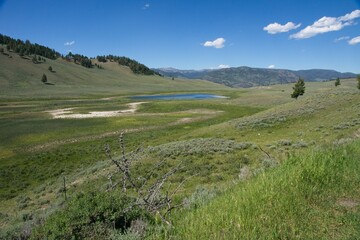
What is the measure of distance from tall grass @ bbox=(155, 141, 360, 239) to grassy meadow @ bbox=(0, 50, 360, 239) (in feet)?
0.05

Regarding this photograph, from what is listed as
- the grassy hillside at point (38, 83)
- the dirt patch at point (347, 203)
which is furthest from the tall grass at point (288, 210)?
the grassy hillside at point (38, 83)

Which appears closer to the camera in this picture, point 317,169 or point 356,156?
point 317,169

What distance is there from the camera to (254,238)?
3.74 metres

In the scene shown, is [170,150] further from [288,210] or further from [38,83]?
[38,83]

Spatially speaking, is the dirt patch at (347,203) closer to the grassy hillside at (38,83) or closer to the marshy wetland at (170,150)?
the marshy wetland at (170,150)

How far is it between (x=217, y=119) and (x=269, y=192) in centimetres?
5330

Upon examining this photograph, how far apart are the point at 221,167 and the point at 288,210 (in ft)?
50.4

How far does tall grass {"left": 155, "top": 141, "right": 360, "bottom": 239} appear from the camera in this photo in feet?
13.0

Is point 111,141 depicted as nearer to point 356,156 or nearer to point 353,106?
point 353,106

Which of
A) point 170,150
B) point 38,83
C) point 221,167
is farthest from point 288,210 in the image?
point 38,83

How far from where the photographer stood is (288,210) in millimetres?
4457

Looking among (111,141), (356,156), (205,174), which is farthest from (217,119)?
(356,156)

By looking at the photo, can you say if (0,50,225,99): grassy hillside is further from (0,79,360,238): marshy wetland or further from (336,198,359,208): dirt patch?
(336,198,359,208): dirt patch

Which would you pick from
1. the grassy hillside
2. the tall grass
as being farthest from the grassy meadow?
the grassy hillside
